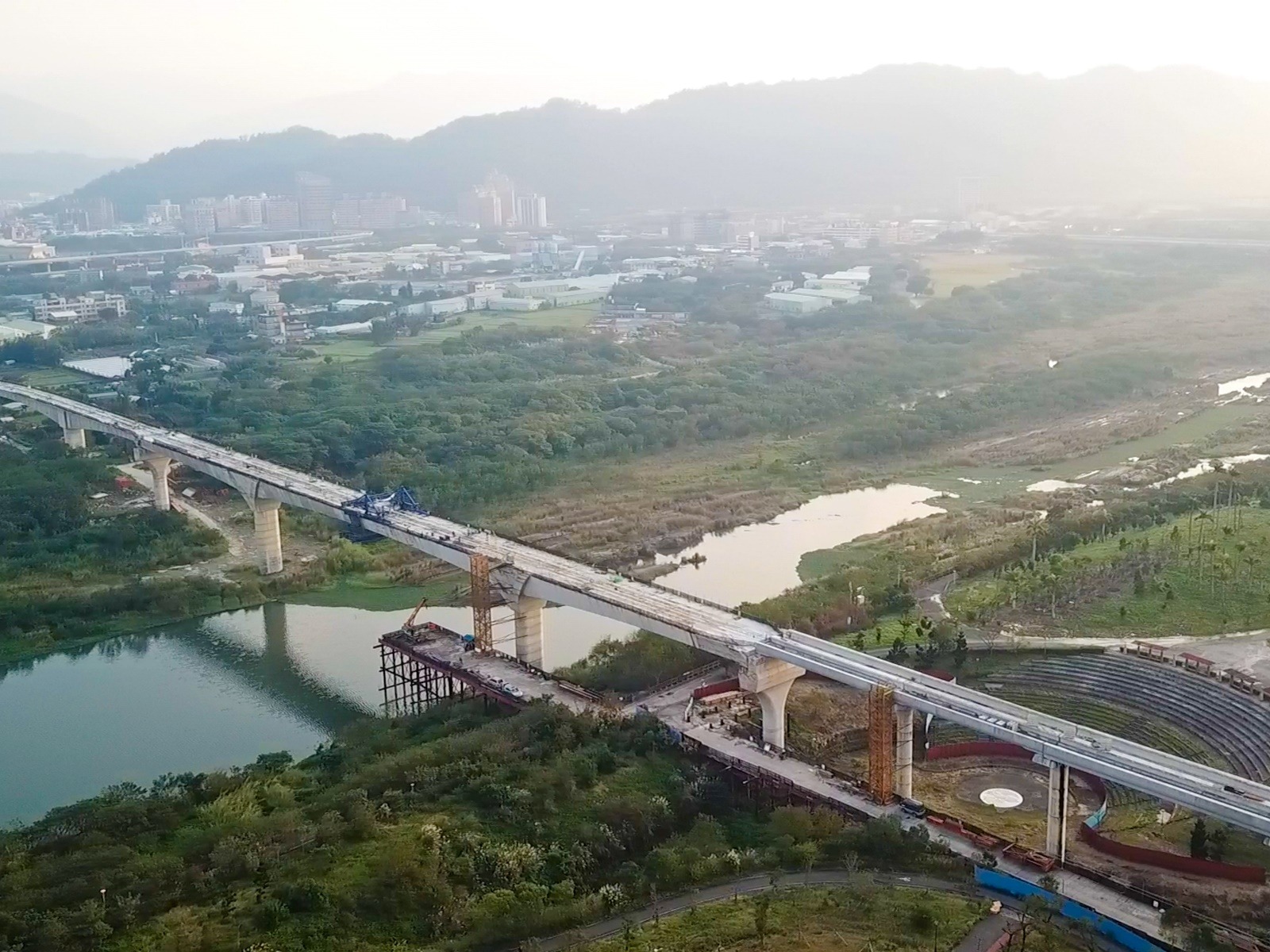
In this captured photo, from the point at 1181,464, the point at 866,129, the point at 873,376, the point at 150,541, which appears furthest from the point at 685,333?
the point at 866,129

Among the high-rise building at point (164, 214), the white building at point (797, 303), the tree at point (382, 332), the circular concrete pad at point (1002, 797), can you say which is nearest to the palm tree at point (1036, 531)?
the circular concrete pad at point (1002, 797)

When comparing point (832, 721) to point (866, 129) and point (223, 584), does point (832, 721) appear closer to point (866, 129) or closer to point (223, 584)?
point (223, 584)

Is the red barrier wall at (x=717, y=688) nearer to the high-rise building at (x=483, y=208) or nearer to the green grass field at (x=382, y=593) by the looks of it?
the green grass field at (x=382, y=593)

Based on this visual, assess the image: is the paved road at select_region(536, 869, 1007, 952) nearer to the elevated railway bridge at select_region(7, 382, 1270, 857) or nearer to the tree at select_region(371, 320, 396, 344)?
the elevated railway bridge at select_region(7, 382, 1270, 857)

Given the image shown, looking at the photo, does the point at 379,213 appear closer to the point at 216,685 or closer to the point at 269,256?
the point at 269,256

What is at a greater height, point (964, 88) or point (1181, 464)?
point (964, 88)

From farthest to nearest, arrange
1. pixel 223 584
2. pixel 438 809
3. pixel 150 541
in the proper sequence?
pixel 150 541, pixel 223 584, pixel 438 809
